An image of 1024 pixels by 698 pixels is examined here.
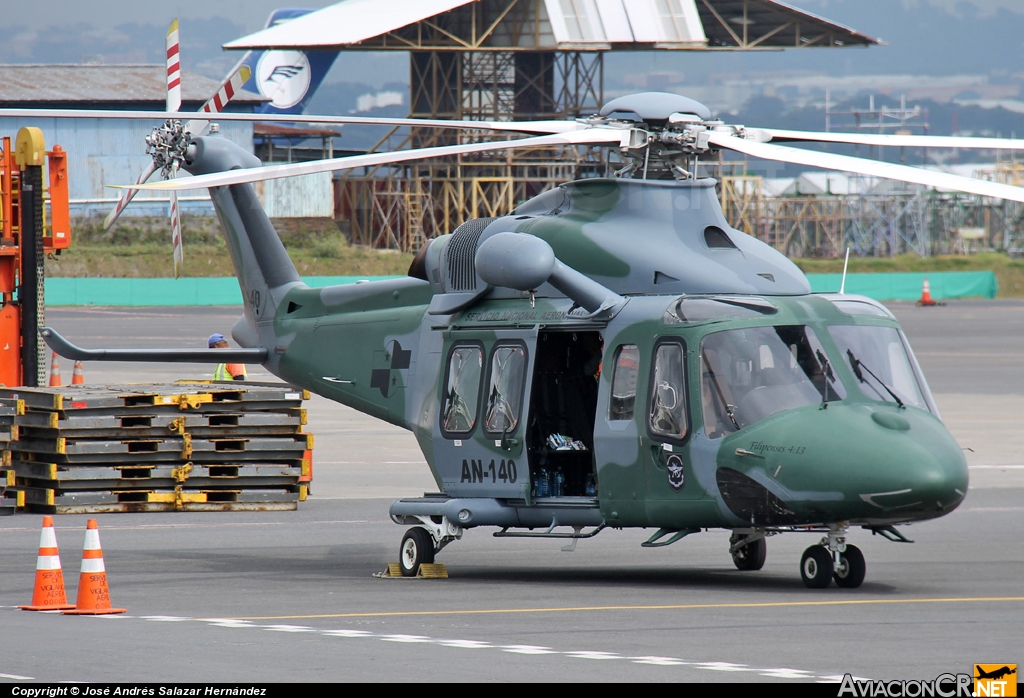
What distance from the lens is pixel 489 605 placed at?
11.5 metres

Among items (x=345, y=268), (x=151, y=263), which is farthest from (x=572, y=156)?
(x=151, y=263)

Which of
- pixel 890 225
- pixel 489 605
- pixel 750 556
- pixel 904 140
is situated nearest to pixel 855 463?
pixel 904 140

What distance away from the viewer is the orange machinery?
62.3 feet

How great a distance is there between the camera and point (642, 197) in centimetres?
1327

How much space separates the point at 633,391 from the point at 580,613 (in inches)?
93.1

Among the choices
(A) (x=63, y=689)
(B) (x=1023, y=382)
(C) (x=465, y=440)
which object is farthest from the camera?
(B) (x=1023, y=382)

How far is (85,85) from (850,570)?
73.2m

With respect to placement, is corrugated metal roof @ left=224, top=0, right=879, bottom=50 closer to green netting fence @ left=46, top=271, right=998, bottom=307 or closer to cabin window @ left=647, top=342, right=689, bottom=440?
green netting fence @ left=46, top=271, right=998, bottom=307

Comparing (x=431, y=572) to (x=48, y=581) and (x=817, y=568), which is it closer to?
(x=817, y=568)

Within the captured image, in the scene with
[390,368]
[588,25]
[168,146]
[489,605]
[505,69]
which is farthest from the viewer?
[505,69]

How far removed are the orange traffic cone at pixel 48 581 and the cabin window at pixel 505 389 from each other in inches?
161

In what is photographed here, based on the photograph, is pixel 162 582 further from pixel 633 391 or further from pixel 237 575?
pixel 633 391

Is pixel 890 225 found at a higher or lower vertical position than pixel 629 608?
A: higher

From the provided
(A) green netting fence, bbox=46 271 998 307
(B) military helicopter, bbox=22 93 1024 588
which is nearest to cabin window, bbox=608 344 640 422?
(B) military helicopter, bbox=22 93 1024 588
